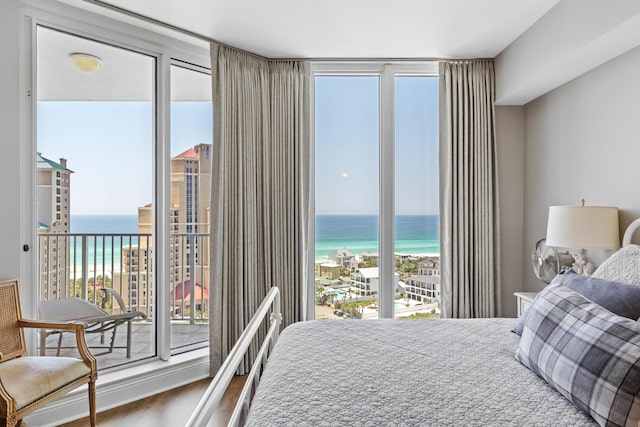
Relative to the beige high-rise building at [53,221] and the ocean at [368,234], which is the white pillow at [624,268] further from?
the beige high-rise building at [53,221]

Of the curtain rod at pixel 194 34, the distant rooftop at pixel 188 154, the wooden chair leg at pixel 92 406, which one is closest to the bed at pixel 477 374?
the wooden chair leg at pixel 92 406

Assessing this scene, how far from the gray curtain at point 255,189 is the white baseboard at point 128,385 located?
187 millimetres

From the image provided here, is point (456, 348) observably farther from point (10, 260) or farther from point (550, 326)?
point (10, 260)

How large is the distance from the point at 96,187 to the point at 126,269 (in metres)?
0.65

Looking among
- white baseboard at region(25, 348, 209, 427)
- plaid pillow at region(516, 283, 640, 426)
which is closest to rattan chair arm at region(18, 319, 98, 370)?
white baseboard at region(25, 348, 209, 427)

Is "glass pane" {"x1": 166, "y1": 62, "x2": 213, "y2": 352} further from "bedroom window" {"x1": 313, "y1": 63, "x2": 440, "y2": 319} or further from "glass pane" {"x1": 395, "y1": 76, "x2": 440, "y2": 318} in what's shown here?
"glass pane" {"x1": 395, "y1": 76, "x2": 440, "y2": 318}

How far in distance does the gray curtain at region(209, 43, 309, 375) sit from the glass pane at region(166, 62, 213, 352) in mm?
253

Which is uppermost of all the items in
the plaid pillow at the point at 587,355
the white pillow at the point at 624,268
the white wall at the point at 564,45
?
the white wall at the point at 564,45

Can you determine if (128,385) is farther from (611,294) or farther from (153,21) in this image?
(611,294)

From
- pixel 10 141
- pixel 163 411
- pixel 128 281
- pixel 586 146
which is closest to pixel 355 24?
pixel 586 146

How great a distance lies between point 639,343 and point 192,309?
299 cm

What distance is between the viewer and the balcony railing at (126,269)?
8.30ft

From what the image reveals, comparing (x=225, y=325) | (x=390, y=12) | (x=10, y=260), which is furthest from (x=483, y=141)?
(x=10, y=260)

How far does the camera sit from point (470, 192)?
3.18m
